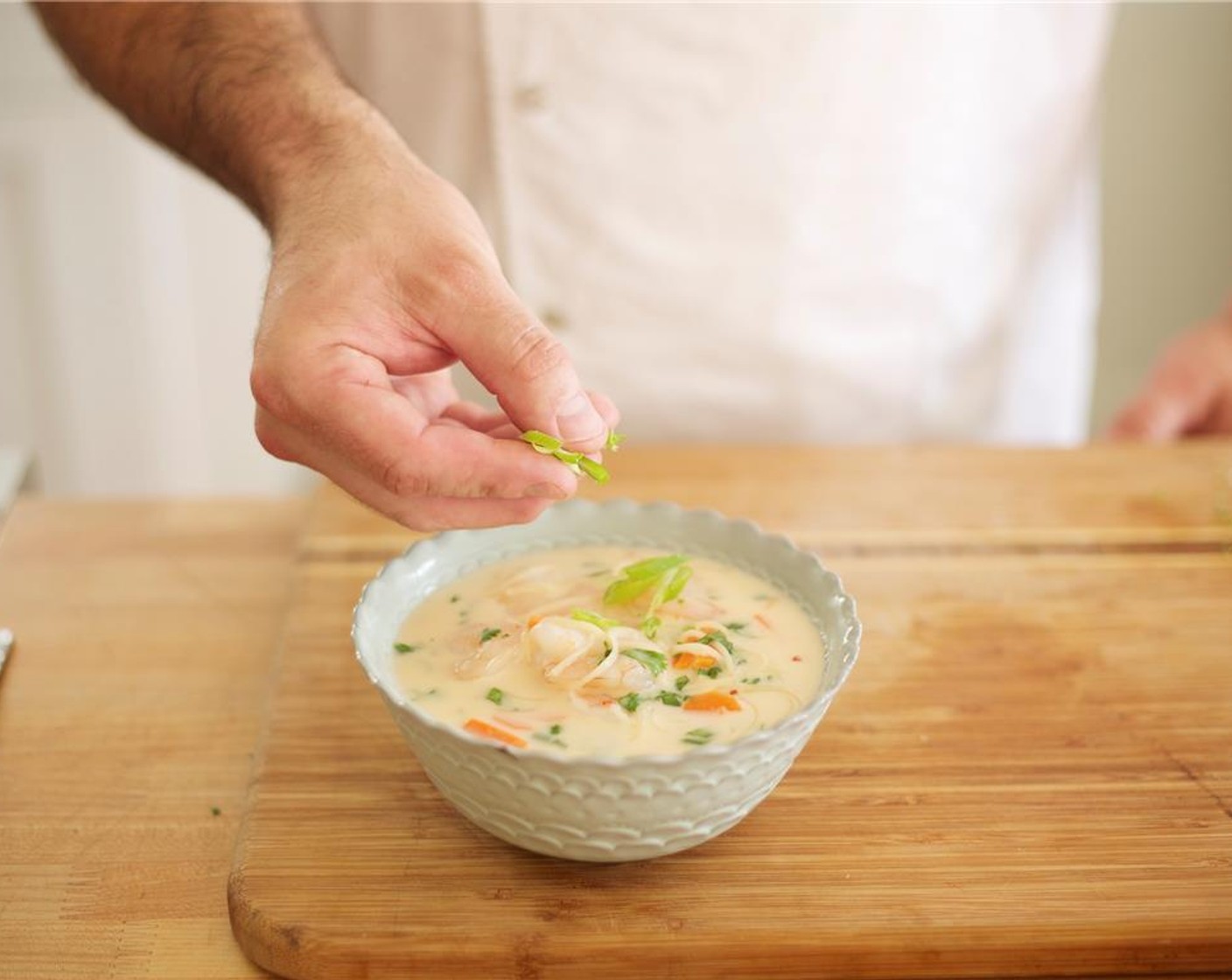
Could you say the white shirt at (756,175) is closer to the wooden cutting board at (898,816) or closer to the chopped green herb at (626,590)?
the wooden cutting board at (898,816)

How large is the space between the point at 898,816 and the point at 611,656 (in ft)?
0.95

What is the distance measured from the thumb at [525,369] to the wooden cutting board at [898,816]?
34 cm

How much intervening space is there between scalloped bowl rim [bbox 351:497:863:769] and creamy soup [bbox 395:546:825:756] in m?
0.02

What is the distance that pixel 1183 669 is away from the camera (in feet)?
4.45

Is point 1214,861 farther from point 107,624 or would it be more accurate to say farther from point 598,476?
point 107,624

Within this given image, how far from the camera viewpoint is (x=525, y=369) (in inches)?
42.0

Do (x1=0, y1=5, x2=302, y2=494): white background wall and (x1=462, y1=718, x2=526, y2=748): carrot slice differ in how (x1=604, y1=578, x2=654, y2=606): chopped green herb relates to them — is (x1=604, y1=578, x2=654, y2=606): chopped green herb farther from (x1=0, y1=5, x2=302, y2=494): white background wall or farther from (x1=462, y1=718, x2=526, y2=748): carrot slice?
(x1=0, y1=5, x2=302, y2=494): white background wall

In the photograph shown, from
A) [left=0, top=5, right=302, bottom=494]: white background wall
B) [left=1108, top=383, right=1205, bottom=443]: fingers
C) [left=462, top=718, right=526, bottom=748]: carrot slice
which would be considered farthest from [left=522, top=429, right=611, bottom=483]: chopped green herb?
[left=0, top=5, right=302, bottom=494]: white background wall

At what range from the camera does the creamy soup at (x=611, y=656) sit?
3.41 ft

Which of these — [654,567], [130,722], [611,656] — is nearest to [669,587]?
[654,567]

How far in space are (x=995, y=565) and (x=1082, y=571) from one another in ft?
0.33

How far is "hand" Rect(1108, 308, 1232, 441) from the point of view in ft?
6.55

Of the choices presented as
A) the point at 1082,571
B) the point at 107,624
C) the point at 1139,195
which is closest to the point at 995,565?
the point at 1082,571

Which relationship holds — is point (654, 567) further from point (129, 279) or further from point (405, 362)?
point (129, 279)
